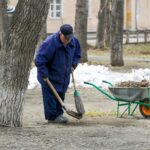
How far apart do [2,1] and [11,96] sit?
1101 centimetres

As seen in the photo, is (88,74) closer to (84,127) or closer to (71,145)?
(84,127)

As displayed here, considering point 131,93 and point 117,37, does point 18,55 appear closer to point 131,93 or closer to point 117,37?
point 131,93

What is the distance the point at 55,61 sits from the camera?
10.8 m

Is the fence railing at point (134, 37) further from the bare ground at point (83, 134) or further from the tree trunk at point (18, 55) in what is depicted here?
the tree trunk at point (18, 55)

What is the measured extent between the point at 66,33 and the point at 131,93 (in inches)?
74.6

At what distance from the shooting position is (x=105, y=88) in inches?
671

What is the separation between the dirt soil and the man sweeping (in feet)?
0.94

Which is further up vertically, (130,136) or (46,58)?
(46,58)

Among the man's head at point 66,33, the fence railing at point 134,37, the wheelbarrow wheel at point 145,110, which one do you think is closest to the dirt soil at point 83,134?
the wheelbarrow wheel at point 145,110

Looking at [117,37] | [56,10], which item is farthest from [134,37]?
[117,37]

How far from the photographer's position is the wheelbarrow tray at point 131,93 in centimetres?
1168

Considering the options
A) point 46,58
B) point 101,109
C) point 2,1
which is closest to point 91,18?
point 2,1

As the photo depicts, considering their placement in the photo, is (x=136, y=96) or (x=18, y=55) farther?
(x=136, y=96)

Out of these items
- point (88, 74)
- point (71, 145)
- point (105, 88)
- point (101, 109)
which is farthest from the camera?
point (88, 74)
